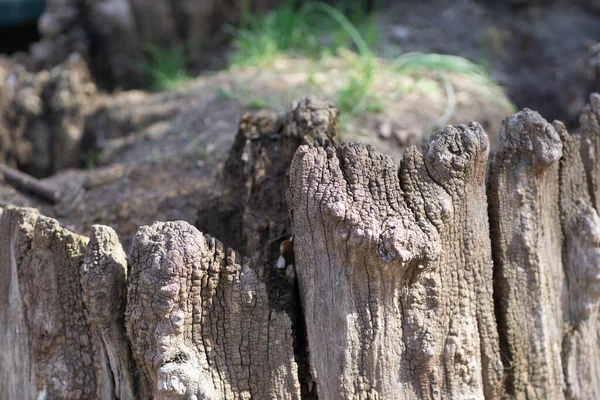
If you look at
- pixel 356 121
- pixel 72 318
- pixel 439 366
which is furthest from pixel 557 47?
pixel 72 318

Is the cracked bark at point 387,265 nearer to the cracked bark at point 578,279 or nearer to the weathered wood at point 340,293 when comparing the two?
the weathered wood at point 340,293

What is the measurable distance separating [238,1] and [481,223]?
11.8 feet

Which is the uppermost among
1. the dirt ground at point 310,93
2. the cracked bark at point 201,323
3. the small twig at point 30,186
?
the dirt ground at point 310,93

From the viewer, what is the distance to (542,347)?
2244 millimetres

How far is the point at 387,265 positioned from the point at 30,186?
208 centimetres

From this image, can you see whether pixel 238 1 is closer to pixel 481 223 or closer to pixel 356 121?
pixel 356 121

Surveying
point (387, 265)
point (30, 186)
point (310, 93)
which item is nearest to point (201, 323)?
point (387, 265)

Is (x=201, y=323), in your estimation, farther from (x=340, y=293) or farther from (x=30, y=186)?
(x=30, y=186)

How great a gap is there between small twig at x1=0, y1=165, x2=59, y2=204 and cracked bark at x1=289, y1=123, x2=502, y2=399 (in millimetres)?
1687

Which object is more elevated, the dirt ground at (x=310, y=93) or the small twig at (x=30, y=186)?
the dirt ground at (x=310, y=93)

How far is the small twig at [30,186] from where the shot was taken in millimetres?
3254

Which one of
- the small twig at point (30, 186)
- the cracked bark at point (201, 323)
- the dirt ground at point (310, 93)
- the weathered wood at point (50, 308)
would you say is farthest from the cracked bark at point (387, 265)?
the small twig at point (30, 186)

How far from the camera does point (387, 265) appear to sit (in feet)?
6.30

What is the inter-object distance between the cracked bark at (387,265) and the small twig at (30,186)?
169 centimetres
